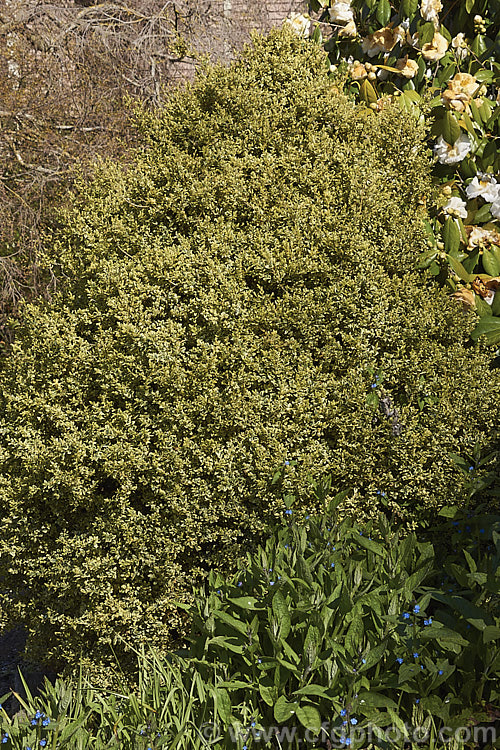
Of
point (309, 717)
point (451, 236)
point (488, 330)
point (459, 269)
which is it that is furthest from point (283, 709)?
point (451, 236)

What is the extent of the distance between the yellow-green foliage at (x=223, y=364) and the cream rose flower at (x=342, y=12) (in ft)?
2.08

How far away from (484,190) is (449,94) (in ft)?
1.57

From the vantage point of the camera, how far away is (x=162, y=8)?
630 centimetres

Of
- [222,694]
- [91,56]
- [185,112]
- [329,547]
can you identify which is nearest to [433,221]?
[185,112]

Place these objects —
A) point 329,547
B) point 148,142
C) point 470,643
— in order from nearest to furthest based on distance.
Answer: point 470,643 → point 329,547 → point 148,142

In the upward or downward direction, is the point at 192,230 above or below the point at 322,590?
above

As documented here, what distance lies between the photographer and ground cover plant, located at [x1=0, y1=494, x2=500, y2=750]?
6.42ft

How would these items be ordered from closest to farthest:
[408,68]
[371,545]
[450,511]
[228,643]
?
[228,643]
[371,545]
[450,511]
[408,68]

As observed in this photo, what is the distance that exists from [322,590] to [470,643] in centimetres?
47

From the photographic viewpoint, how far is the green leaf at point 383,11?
3.38 m

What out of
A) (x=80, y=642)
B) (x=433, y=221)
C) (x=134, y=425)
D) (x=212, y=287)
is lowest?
(x=80, y=642)

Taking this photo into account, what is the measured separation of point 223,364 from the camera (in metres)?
2.69

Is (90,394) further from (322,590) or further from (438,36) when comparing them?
(438,36)

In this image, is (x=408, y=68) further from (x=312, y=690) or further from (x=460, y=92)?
(x=312, y=690)
